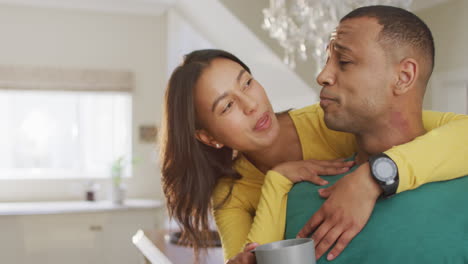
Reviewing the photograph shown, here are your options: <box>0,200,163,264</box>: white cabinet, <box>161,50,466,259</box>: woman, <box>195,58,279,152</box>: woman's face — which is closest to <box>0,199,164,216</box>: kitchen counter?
<box>0,200,163,264</box>: white cabinet

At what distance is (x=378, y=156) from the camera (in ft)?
3.10

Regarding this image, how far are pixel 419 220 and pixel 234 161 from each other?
0.67 m

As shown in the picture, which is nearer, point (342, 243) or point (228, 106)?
point (342, 243)

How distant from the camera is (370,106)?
1.02 m

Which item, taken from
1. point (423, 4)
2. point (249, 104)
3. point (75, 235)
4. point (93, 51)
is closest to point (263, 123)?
point (249, 104)

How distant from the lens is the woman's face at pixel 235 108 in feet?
4.15

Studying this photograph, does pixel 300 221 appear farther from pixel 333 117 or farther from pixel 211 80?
pixel 211 80

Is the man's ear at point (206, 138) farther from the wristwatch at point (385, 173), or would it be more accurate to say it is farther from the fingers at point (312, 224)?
the wristwatch at point (385, 173)

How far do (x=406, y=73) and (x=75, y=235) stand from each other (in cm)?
486

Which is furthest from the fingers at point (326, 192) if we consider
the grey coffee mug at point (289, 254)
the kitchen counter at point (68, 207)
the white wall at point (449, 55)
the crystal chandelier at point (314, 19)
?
the kitchen counter at point (68, 207)

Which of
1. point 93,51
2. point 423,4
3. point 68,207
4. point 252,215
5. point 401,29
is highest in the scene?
point 423,4

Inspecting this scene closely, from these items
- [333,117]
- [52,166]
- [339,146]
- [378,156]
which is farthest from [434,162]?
[52,166]

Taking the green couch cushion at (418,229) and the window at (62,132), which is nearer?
the green couch cushion at (418,229)

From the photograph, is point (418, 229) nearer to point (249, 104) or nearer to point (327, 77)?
point (327, 77)
